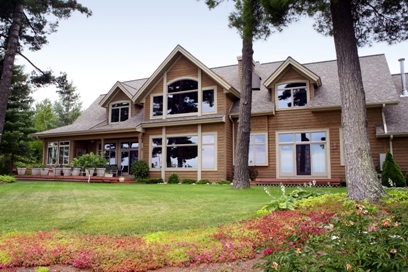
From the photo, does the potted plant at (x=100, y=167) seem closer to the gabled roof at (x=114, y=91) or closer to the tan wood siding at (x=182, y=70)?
the gabled roof at (x=114, y=91)

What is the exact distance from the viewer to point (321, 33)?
31.7 feet

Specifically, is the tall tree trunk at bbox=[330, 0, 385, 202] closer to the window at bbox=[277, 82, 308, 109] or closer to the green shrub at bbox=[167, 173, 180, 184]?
the window at bbox=[277, 82, 308, 109]

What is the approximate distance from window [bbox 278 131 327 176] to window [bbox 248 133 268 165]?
0.76 m

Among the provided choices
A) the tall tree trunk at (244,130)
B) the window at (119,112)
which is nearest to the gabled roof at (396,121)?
the tall tree trunk at (244,130)

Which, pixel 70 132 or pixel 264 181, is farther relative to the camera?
pixel 70 132

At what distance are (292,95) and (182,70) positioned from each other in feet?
20.4

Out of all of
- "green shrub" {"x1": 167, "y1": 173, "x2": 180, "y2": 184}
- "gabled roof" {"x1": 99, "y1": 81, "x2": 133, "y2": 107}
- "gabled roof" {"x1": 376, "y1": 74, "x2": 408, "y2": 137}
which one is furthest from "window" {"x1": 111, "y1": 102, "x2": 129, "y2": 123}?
"gabled roof" {"x1": 376, "y1": 74, "x2": 408, "y2": 137}

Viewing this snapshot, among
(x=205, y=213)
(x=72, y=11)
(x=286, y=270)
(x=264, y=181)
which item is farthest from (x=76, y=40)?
(x=286, y=270)

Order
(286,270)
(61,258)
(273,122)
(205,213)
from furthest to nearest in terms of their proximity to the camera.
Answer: (273,122), (205,213), (61,258), (286,270)

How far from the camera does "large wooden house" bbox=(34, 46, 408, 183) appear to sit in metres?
13.9

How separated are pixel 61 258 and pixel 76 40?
52.4 feet

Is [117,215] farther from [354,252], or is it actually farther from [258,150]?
[258,150]

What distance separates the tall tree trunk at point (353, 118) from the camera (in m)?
5.46

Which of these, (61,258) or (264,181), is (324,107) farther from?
(61,258)
